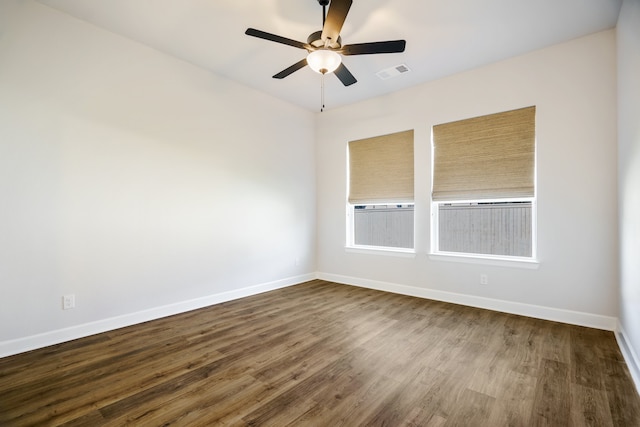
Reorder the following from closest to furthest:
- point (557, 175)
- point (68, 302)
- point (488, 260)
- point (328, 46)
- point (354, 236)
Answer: point (328, 46) < point (68, 302) < point (557, 175) < point (488, 260) < point (354, 236)

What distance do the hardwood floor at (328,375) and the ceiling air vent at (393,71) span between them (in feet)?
10.1

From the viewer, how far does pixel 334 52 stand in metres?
2.50

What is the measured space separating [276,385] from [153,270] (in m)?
2.14

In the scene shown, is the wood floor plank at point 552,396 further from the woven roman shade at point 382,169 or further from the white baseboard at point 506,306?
the woven roman shade at point 382,169

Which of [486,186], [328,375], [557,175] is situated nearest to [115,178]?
[328,375]

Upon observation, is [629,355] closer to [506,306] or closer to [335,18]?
[506,306]

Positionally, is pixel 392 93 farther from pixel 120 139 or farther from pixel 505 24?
pixel 120 139

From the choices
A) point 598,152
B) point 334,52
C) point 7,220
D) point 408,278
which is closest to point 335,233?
point 408,278

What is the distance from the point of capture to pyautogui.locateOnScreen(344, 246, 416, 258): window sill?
14.2 feet

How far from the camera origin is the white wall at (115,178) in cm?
253

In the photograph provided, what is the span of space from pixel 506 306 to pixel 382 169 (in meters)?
2.49

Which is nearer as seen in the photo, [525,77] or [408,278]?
[525,77]

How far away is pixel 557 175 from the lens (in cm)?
321

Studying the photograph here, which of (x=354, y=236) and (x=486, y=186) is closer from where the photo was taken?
(x=486, y=186)
